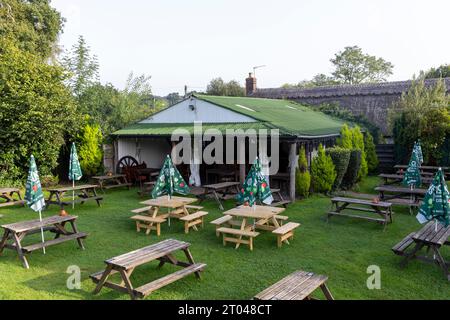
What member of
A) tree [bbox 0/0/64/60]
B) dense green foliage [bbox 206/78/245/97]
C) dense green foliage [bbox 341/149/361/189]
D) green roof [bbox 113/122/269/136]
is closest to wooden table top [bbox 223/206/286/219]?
green roof [bbox 113/122/269/136]

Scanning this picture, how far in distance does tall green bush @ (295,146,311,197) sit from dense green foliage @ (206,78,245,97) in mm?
22053

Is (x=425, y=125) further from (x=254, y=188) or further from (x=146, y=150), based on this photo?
Result: (x=146, y=150)

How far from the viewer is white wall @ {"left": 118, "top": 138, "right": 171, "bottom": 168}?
53.9ft

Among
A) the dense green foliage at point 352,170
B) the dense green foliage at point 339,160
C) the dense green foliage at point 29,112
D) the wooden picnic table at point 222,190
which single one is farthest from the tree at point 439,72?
the dense green foliage at point 29,112

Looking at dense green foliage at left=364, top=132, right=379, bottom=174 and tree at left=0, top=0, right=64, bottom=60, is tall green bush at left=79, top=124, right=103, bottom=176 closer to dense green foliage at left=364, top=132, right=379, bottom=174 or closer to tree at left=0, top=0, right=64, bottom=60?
tree at left=0, top=0, right=64, bottom=60

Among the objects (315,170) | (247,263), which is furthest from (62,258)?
(315,170)

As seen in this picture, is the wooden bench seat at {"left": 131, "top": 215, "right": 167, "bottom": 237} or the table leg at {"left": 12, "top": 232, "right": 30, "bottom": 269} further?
the wooden bench seat at {"left": 131, "top": 215, "right": 167, "bottom": 237}

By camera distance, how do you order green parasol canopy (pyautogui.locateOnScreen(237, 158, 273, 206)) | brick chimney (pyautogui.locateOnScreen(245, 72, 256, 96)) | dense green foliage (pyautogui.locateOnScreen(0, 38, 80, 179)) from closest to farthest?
green parasol canopy (pyautogui.locateOnScreen(237, 158, 273, 206)) < dense green foliage (pyautogui.locateOnScreen(0, 38, 80, 179)) < brick chimney (pyautogui.locateOnScreen(245, 72, 256, 96))

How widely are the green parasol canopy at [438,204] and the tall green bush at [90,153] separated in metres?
12.8

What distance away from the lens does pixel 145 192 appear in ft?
43.2

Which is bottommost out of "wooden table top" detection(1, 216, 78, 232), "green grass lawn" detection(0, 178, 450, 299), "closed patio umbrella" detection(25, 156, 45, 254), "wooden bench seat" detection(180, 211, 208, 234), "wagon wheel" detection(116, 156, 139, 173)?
"green grass lawn" detection(0, 178, 450, 299)

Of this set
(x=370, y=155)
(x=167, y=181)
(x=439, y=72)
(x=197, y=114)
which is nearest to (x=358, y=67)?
(x=439, y=72)
